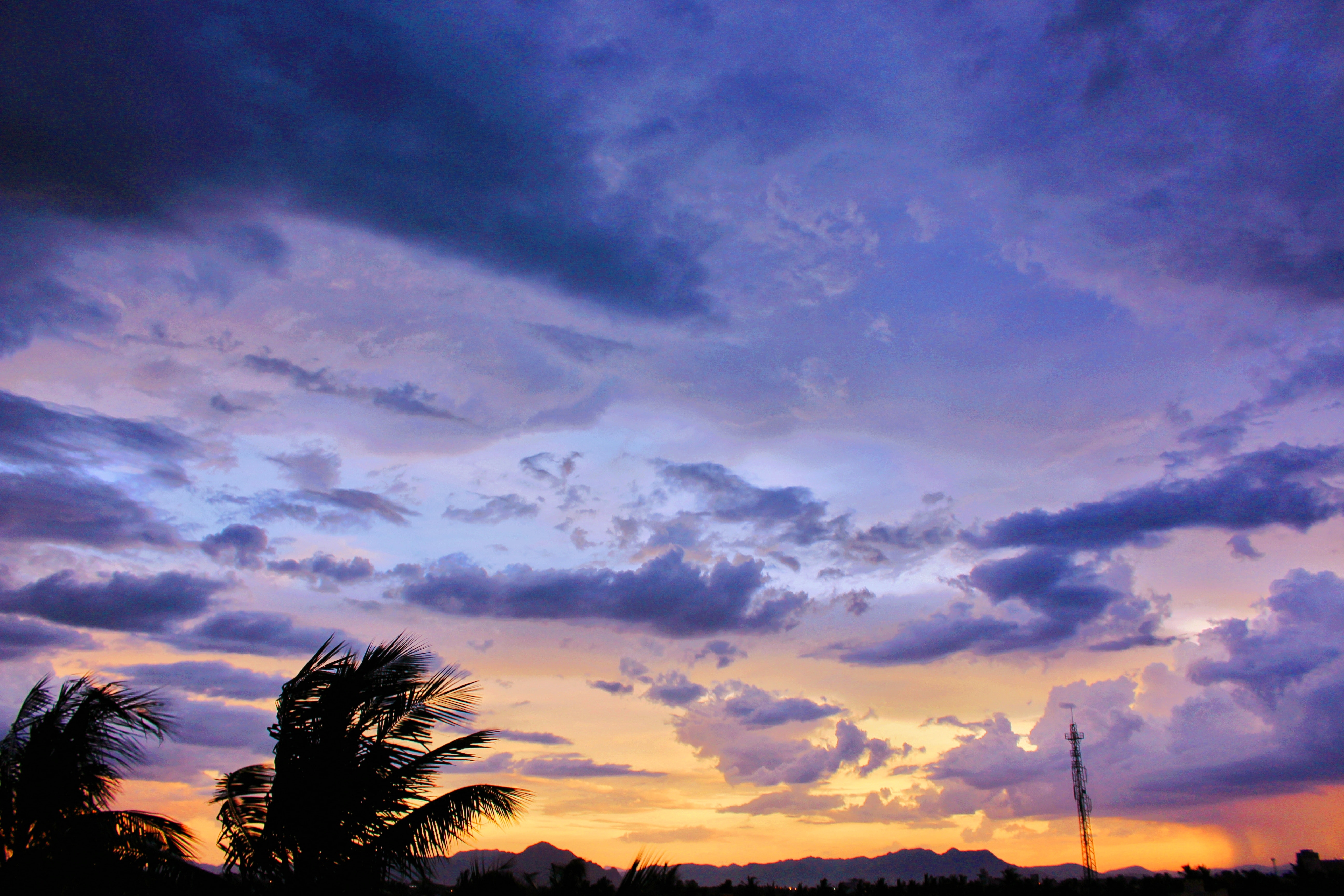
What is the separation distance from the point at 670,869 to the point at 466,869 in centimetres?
607

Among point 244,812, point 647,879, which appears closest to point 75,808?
point 244,812

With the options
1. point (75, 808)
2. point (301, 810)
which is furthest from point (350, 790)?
point (75, 808)

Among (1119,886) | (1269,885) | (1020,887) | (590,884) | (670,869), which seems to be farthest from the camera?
(1020,887)

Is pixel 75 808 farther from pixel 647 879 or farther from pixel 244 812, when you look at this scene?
pixel 647 879

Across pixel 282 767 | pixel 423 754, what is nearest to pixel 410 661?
pixel 423 754

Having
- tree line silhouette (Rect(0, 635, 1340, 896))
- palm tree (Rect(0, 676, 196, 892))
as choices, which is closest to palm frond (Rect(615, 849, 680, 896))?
tree line silhouette (Rect(0, 635, 1340, 896))

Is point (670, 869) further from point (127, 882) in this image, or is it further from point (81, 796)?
point (81, 796)

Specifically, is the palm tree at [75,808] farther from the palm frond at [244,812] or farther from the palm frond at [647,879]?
the palm frond at [647,879]

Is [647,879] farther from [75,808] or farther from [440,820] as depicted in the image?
[75,808]

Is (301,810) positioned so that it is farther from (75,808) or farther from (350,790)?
(75,808)

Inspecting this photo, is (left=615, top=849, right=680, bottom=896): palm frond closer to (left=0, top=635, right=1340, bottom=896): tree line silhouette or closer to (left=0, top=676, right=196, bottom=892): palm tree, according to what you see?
(left=0, top=635, right=1340, bottom=896): tree line silhouette

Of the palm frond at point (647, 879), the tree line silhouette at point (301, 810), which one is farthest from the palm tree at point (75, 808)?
the palm frond at point (647, 879)

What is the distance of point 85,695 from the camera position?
16625mm

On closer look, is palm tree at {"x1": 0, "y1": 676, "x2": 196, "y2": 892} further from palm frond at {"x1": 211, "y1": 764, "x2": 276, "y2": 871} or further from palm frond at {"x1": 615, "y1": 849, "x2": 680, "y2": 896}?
palm frond at {"x1": 615, "y1": 849, "x2": 680, "y2": 896}
